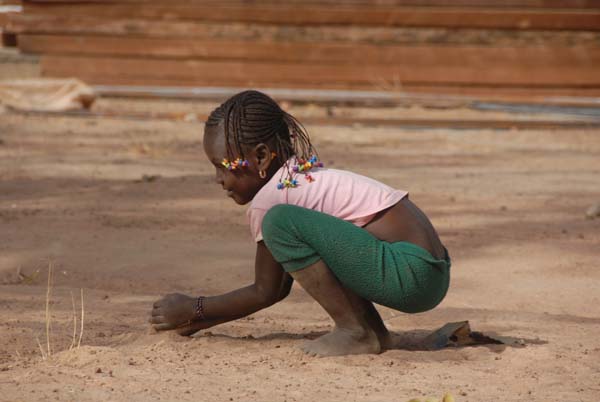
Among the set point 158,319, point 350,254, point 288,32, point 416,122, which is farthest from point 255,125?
point 288,32

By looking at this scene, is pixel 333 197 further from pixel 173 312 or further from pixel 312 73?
pixel 312 73

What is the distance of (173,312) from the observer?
364 centimetres

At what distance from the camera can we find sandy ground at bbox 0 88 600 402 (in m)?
3.18

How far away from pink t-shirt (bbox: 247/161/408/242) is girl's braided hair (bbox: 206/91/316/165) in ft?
0.30

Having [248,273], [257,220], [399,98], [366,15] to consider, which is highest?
[366,15]

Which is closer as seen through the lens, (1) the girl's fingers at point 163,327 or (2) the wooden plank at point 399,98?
(1) the girl's fingers at point 163,327

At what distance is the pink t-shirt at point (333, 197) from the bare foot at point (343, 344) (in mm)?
380

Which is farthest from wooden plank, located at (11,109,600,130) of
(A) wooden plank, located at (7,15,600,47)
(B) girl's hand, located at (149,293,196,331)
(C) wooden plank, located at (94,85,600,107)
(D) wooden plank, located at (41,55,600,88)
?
(B) girl's hand, located at (149,293,196,331)

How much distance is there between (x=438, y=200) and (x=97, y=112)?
5662mm

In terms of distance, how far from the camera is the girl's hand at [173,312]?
11.9 feet

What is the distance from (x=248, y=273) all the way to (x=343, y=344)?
165 cm

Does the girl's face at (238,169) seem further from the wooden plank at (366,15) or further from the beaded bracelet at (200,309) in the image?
the wooden plank at (366,15)

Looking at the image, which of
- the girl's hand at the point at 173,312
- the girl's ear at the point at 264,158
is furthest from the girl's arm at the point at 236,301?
the girl's ear at the point at 264,158

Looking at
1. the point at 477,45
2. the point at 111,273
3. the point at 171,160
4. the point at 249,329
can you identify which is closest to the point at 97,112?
the point at 171,160
